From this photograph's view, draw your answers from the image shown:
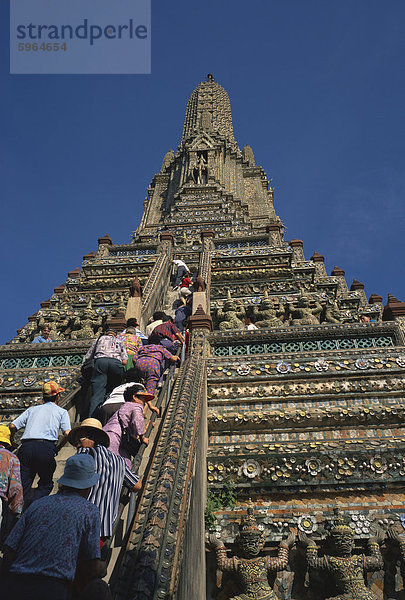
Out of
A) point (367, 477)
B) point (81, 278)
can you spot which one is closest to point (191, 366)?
point (367, 477)

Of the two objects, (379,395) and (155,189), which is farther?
(155,189)

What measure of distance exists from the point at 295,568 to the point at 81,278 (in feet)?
41.7

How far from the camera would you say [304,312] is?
11.7 metres

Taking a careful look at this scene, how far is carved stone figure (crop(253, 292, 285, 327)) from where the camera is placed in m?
11.5

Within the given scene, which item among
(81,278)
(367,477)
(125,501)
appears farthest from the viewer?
(81,278)

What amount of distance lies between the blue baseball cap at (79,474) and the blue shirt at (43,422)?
76.2 inches

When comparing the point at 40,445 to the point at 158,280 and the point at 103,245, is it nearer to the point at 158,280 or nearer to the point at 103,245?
the point at 158,280

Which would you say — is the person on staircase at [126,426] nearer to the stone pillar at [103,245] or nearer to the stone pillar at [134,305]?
the stone pillar at [134,305]

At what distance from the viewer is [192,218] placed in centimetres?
2439

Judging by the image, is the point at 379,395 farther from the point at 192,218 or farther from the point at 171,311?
the point at 192,218

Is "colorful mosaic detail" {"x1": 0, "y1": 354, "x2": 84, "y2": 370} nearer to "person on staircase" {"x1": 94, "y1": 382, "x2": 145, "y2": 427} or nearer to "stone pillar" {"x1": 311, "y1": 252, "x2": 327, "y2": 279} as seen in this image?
"person on staircase" {"x1": 94, "y1": 382, "x2": 145, "y2": 427}

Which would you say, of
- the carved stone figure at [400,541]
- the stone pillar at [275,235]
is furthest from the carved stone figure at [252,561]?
the stone pillar at [275,235]

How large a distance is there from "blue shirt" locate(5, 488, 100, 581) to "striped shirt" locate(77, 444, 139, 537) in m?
0.66

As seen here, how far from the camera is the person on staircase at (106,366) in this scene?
22.1ft
